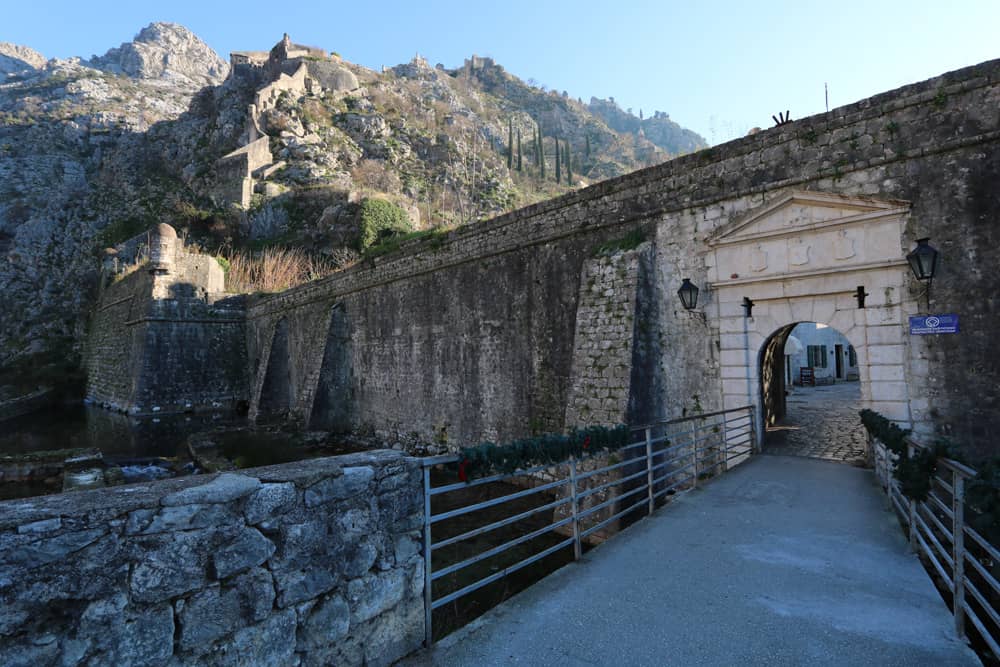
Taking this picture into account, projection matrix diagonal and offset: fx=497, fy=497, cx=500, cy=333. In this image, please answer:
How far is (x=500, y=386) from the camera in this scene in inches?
417

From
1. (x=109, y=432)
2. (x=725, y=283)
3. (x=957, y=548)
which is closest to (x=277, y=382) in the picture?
(x=109, y=432)

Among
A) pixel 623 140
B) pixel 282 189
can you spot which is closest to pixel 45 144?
pixel 282 189

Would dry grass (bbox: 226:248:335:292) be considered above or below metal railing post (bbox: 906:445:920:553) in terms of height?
above

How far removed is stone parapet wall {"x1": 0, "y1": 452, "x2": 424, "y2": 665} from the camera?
1.83m

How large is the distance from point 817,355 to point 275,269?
29.0m

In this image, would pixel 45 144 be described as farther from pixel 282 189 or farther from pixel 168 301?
pixel 168 301

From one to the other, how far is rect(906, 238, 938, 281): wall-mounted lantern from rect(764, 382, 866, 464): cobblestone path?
2868 mm

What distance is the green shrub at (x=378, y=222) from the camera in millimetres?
26642

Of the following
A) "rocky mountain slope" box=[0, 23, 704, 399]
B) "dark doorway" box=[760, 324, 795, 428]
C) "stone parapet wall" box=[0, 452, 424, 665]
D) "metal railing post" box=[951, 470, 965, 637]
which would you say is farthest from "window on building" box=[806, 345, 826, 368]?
"stone parapet wall" box=[0, 452, 424, 665]

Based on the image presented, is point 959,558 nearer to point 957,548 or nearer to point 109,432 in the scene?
point 957,548

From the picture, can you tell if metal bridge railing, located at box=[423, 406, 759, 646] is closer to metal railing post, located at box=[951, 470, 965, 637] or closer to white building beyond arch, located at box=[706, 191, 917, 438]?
white building beyond arch, located at box=[706, 191, 917, 438]

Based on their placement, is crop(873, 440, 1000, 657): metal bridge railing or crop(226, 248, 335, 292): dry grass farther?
crop(226, 248, 335, 292): dry grass

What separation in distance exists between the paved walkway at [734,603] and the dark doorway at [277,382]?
18633mm

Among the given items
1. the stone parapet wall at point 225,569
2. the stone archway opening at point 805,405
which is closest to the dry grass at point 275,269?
the stone archway opening at point 805,405
